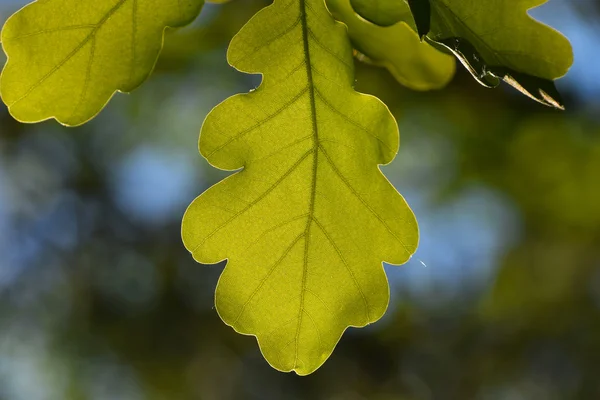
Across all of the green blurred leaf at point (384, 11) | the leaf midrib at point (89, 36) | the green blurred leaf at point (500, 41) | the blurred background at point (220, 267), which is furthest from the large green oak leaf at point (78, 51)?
the blurred background at point (220, 267)

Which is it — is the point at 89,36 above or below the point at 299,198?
above

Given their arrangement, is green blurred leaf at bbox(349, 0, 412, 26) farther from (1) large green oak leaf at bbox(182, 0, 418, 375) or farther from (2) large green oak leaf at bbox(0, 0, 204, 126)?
(2) large green oak leaf at bbox(0, 0, 204, 126)

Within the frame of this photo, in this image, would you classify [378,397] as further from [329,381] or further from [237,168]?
[237,168]

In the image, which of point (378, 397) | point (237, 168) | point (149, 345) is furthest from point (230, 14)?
point (237, 168)

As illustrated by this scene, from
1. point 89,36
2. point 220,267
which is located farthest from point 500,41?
point 220,267

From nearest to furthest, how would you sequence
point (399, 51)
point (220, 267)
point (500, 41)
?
point (500, 41)
point (399, 51)
point (220, 267)

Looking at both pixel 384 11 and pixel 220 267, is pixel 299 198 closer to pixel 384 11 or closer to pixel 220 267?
pixel 384 11

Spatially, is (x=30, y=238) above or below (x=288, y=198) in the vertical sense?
below
